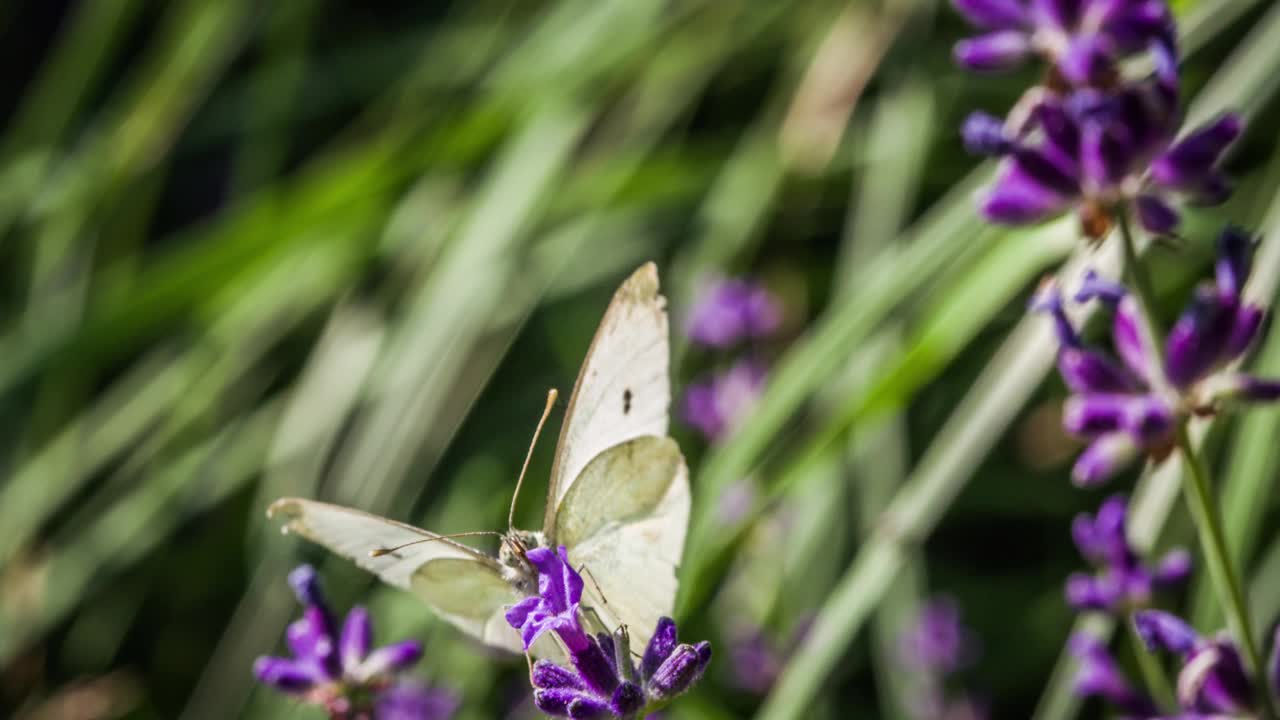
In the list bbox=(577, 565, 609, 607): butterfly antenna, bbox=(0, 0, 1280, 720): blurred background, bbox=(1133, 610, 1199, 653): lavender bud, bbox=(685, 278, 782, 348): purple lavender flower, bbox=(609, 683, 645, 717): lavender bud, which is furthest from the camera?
bbox=(685, 278, 782, 348): purple lavender flower

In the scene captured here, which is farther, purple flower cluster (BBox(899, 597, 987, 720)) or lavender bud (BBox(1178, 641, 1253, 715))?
purple flower cluster (BBox(899, 597, 987, 720))

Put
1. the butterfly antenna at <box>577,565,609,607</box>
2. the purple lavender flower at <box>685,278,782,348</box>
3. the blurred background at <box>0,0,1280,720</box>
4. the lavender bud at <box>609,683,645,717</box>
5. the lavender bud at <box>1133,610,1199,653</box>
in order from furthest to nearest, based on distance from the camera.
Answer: the purple lavender flower at <box>685,278,782,348</box> < the blurred background at <box>0,0,1280,720</box> < the butterfly antenna at <box>577,565,609,607</box> < the lavender bud at <box>1133,610,1199,653</box> < the lavender bud at <box>609,683,645,717</box>

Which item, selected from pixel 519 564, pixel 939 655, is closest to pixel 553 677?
pixel 519 564

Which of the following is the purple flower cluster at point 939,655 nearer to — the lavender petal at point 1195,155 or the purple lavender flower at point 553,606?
the lavender petal at point 1195,155

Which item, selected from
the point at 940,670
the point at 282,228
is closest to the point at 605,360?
the point at 282,228

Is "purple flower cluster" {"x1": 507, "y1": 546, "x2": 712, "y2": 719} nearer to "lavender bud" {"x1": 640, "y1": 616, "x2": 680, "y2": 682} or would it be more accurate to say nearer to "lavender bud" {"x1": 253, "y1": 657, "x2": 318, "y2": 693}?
"lavender bud" {"x1": 640, "y1": 616, "x2": 680, "y2": 682}

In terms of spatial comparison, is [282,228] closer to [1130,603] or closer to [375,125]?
[375,125]

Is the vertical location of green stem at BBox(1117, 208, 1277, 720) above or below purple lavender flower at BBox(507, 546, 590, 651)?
below

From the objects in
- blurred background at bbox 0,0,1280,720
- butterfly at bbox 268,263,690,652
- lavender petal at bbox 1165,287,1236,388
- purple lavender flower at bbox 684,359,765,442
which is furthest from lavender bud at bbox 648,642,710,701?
purple lavender flower at bbox 684,359,765,442

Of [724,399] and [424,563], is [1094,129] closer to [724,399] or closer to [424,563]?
[424,563]
